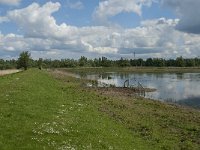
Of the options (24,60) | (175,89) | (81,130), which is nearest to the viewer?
(81,130)

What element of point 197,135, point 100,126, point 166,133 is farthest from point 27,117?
point 197,135

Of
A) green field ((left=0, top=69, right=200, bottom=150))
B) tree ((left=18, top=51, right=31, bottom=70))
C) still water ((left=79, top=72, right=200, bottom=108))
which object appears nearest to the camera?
green field ((left=0, top=69, right=200, bottom=150))

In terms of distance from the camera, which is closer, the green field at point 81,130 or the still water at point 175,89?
the green field at point 81,130

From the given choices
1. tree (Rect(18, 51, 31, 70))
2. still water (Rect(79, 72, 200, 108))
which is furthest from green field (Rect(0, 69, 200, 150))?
tree (Rect(18, 51, 31, 70))

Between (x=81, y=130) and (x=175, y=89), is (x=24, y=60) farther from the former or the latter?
(x=81, y=130)

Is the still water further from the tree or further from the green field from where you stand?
the tree

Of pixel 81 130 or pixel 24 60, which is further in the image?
pixel 24 60

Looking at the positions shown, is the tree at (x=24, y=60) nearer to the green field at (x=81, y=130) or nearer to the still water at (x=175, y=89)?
the still water at (x=175, y=89)

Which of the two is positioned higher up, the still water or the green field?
the green field

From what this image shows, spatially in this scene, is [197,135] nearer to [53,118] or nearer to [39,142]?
[53,118]

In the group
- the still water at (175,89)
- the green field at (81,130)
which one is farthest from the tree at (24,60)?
the green field at (81,130)

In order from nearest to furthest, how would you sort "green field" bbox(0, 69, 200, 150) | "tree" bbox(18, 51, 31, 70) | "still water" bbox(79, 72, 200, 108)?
"green field" bbox(0, 69, 200, 150), "still water" bbox(79, 72, 200, 108), "tree" bbox(18, 51, 31, 70)

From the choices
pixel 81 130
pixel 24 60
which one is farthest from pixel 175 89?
pixel 24 60

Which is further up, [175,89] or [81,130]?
[81,130]
